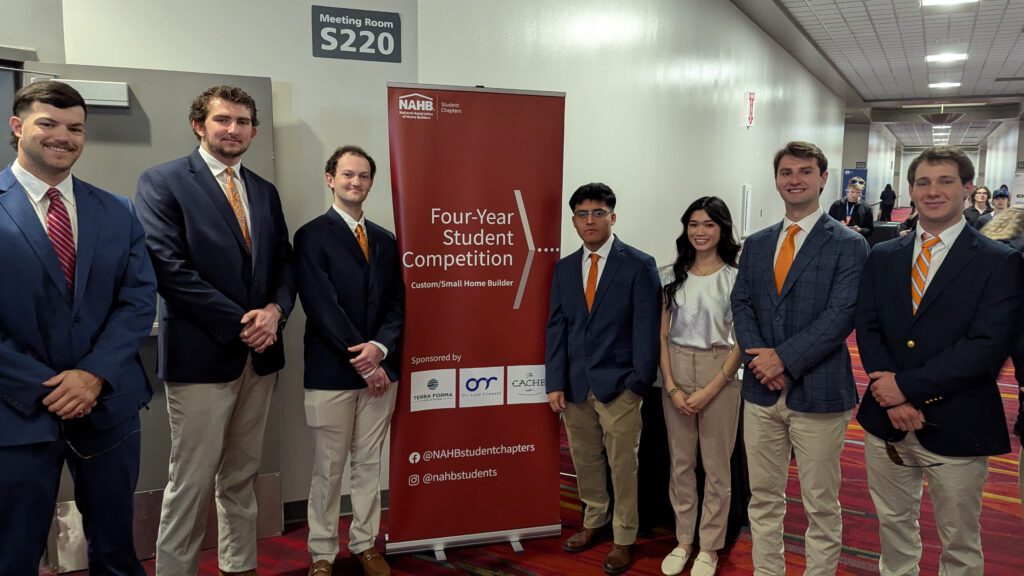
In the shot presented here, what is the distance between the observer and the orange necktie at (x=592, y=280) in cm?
282

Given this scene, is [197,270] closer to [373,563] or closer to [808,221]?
[373,563]

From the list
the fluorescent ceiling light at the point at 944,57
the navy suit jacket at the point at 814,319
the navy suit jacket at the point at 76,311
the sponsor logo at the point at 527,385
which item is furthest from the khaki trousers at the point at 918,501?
the fluorescent ceiling light at the point at 944,57

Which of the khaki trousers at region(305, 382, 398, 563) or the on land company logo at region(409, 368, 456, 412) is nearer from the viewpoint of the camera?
the khaki trousers at region(305, 382, 398, 563)

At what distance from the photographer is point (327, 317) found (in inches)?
102

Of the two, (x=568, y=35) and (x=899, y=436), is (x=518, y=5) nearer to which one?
(x=568, y=35)

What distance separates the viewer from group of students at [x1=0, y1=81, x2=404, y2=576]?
187 cm

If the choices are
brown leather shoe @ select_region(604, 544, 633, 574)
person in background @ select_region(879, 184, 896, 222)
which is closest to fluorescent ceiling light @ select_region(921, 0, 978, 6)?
brown leather shoe @ select_region(604, 544, 633, 574)

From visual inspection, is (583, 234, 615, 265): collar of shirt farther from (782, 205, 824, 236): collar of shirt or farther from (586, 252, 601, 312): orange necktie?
(782, 205, 824, 236): collar of shirt

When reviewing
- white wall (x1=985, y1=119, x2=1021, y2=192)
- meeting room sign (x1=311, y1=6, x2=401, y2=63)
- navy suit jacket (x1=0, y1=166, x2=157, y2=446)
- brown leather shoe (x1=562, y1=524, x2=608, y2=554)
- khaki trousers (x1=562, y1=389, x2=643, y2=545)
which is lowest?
brown leather shoe (x1=562, y1=524, x2=608, y2=554)

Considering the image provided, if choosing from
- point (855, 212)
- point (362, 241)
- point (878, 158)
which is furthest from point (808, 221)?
point (878, 158)

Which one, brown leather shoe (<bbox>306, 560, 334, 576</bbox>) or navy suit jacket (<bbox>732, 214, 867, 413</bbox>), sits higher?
navy suit jacket (<bbox>732, 214, 867, 413</bbox>)

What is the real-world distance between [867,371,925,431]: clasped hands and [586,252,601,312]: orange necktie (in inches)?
43.6

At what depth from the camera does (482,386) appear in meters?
2.94

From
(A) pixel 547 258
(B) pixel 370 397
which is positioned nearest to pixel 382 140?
(A) pixel 547 258
